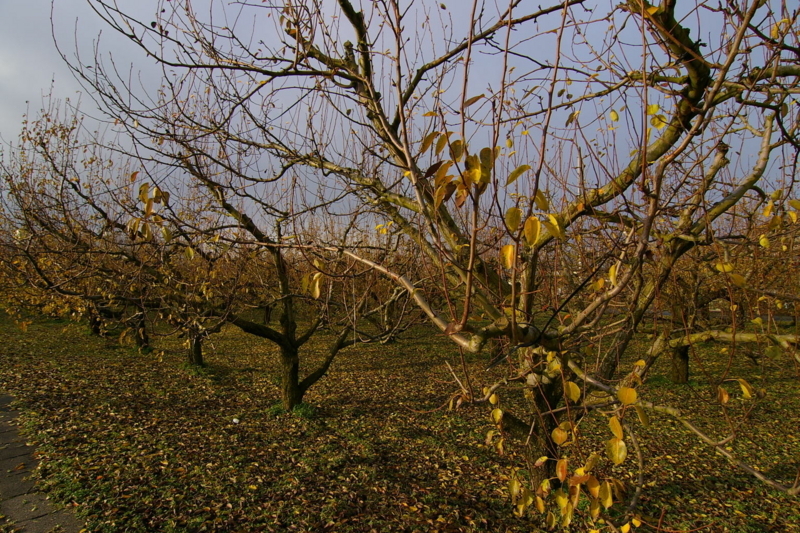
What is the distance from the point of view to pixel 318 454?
4488 mm

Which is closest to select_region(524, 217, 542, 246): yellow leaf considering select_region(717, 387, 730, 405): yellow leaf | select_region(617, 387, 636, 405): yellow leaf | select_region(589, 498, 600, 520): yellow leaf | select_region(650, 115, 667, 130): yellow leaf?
select_region(617, 387, 636, 405): yellow leaf

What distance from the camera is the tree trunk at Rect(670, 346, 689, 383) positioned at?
6984 millimetres

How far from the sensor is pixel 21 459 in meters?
4.04

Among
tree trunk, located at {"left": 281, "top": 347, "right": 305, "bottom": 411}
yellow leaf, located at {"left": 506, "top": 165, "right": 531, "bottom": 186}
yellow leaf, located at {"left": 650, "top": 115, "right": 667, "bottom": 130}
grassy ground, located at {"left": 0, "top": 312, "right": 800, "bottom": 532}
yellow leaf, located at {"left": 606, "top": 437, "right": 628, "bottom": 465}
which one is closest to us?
yellow leaf, located at {"left": 506, "top": 165, "right": 531, "bottom": 186}

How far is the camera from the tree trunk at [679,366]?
6.98 m

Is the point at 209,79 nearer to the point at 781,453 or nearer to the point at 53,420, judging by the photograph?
the point at 53,420

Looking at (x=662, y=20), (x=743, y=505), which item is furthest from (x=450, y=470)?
(x=662, y=20)

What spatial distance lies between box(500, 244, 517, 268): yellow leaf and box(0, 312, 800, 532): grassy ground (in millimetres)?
1324

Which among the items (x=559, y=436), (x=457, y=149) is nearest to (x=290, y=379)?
(x=559, y=436)

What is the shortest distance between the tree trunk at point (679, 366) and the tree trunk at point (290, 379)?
19.4ft

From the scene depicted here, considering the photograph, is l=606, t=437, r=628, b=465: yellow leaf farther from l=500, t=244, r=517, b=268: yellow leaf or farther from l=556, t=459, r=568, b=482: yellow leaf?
l=500, t=244, r=517, b=268: yellow leaf

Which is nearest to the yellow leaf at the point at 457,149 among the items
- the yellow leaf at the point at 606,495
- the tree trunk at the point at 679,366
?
the yellow leaf at the point at 606,495

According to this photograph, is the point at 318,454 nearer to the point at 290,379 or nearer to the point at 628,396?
the point at 290,379

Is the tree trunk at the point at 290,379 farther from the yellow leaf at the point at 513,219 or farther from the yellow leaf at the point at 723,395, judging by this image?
the yellow leaf at the point at 513,219
